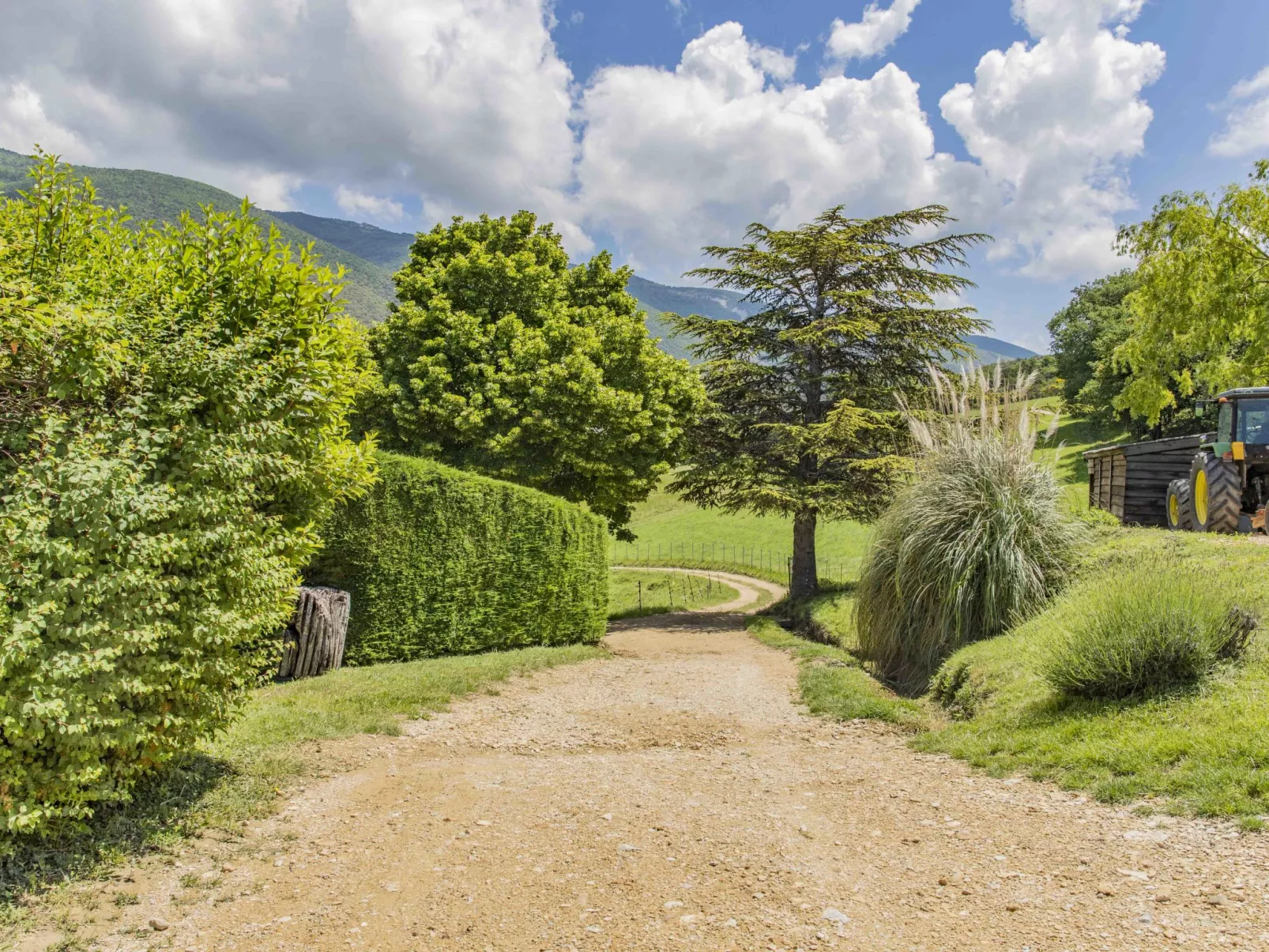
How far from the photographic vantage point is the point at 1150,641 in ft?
18.5

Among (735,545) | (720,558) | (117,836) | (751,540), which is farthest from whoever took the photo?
(751,540)

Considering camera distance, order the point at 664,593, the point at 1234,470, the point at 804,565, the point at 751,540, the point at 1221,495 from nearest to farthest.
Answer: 1. the point at 1221,495
2. the point at 1234,470
3. the point at 804,565
4. the point at 664,593
5. the point at 751,540

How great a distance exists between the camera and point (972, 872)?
366 centimetres

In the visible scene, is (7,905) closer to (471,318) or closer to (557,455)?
(557,455)

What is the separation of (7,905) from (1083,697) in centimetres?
690

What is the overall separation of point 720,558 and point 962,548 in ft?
98.6

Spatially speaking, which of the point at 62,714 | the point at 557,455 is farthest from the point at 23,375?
the point at 557,455

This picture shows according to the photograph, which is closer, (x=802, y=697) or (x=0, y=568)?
(x=0, y=568)

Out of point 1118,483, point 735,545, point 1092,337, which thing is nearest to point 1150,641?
point 1118,483

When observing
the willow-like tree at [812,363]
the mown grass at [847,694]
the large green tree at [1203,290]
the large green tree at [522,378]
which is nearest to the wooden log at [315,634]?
the mown grass at [847,694]

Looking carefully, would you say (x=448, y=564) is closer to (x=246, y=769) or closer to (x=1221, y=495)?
(x=246, y=769)

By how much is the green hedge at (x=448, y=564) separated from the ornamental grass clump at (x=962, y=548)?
5.41 m

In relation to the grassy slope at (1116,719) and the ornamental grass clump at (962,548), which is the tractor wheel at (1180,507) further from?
the ornamental grass clump at (962,548)

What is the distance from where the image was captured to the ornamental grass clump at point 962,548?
344 inches
